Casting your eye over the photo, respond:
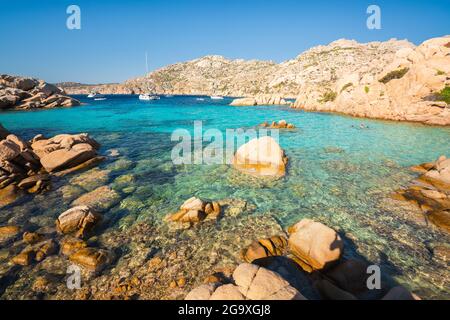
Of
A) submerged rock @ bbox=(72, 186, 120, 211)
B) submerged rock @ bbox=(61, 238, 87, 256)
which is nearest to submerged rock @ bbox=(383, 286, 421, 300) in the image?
submerged rock @ bbox=(61, 238, 87, 256)

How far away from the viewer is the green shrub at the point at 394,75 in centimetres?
3638

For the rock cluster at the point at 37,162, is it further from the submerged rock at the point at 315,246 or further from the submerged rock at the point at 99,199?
the submerged rock at the point at 315,246

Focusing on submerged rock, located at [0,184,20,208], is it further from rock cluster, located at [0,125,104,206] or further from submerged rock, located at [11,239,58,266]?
submerged rock, located at [11,239,58,266]

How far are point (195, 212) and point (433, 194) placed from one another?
1046cm

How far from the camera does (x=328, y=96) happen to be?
51.2m

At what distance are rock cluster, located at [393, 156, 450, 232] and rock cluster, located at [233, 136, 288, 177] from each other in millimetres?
5745

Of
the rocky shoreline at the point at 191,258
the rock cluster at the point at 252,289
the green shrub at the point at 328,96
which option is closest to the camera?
the rock cluster at the point at 252,289

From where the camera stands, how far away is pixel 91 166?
14.2 meters

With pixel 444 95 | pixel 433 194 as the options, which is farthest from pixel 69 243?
pixel 444 95

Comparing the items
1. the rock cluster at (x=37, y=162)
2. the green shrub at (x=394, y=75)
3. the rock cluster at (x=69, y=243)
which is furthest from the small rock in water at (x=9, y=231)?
the green shrub at (x=394, y=75)

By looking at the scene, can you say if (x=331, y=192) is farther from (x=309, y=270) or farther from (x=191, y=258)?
(x=191, y=258)

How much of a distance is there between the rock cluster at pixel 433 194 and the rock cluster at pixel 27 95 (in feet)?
244

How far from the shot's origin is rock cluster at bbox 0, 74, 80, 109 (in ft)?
179
